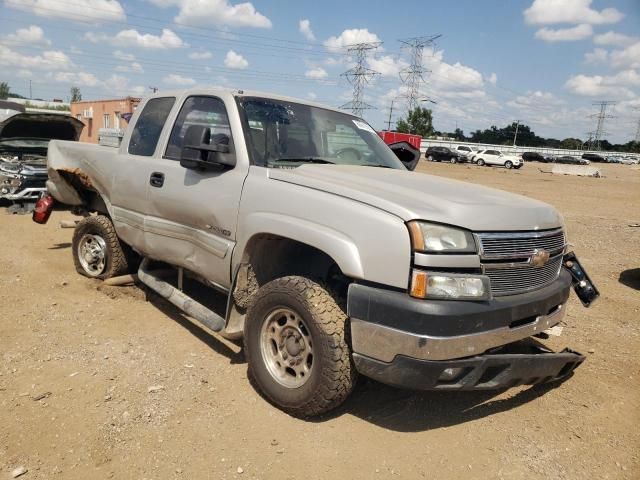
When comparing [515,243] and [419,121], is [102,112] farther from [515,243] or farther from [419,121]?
[419,121]

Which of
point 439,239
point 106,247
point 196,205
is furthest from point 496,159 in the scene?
point 439,239

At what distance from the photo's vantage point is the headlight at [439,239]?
268 cm

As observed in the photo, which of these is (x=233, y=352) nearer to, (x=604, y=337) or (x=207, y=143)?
(x=207, y=143)

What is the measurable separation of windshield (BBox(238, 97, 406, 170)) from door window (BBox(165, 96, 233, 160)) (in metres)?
0.18

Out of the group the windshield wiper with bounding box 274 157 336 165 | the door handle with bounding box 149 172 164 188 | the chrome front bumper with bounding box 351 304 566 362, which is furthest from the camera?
the door handle with bounding box 149 172 164 188

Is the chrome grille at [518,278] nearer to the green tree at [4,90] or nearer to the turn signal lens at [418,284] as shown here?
the turn signal lens at [418,284]

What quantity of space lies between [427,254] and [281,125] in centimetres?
180

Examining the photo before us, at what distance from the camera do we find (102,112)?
31.5 meters

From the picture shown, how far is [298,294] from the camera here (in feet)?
10.3

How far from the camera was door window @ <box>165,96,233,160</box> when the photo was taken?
395 centimetres

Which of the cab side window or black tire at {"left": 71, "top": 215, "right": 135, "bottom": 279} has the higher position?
the cab side window

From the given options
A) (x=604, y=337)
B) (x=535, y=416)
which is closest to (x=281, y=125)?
(x=535, y=416)

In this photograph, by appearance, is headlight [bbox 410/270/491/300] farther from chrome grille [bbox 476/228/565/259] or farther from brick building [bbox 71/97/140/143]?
brick building [bbox 71/97/140/143]

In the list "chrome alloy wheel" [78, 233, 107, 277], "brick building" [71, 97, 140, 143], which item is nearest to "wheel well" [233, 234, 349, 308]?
"chrome alloy wheel" [78, 233, 107, 277]
